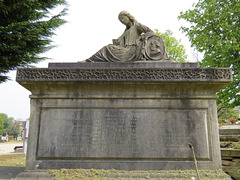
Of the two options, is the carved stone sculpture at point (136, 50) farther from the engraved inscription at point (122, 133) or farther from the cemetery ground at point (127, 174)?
the cemetery ground at point (127, 174)

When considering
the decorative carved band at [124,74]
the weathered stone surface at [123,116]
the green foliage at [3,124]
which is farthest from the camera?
the green foliage at [3,124]

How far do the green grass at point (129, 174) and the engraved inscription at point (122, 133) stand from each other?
0.34m

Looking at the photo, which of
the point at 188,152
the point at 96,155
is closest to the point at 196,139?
the point at 188,152

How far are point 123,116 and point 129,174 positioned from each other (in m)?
1.34

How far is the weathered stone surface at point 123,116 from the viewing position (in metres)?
4.47

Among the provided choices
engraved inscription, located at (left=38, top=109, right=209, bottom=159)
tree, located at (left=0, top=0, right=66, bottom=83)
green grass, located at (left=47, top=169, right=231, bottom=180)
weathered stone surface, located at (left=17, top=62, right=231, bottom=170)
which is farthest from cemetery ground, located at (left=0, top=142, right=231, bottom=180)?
tree, located at (left=0, top=0, right=66, bottom=83)

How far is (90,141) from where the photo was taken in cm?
455

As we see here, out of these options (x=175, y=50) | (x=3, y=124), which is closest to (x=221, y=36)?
(x=175, y=50)

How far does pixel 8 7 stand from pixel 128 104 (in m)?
10.4

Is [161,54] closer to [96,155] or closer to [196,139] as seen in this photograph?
[196,139]

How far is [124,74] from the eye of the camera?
4.70m

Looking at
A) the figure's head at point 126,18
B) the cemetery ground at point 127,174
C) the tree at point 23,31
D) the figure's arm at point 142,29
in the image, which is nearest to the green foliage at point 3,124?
the tree at point 23,31

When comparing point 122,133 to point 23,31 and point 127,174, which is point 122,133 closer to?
point 127,174

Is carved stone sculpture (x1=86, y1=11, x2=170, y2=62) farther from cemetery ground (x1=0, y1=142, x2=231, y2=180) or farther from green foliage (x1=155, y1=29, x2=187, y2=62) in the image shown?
green foliage (x1=155, y1=29, x2=187, y2=62)
